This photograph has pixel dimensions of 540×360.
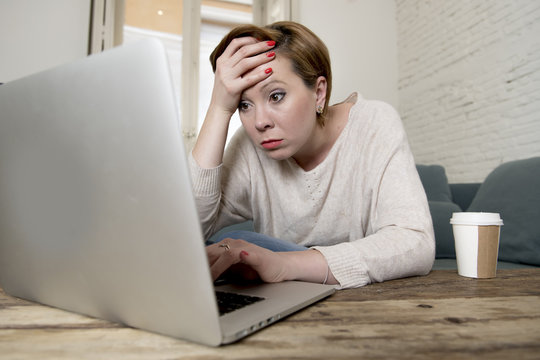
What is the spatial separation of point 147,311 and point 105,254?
7 cm

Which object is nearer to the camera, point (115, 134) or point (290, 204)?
point (115, 134)

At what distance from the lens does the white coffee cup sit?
28.4 inches

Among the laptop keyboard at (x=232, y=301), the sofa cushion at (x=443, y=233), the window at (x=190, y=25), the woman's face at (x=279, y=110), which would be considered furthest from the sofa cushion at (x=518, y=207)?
the window at (x=190, y=25)

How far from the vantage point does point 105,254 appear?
0.34 m

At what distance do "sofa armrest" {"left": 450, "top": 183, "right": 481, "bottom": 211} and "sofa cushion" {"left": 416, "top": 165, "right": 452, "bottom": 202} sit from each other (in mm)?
99

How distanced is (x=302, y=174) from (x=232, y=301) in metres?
0.62

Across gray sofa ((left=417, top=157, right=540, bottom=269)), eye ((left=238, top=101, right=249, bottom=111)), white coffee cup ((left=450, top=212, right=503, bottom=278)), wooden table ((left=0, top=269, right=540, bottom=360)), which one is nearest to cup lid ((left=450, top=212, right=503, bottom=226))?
white coffee cup ((left=450, top=212, right=503, bottom=278))

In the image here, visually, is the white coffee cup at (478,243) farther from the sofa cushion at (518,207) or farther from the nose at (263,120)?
the sofa cushion at (518,207)

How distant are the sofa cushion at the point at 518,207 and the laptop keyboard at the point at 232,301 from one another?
54.7 inches

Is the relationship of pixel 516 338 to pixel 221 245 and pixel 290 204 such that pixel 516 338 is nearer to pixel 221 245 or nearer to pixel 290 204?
pixel 221 245

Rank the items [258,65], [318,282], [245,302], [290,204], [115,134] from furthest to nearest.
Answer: [290,204]
[258,65]
[318,282]
[245,302]
[115,134]

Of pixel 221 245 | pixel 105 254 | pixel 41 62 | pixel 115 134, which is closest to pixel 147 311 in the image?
pixel 105 254

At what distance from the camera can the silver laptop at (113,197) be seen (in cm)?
29

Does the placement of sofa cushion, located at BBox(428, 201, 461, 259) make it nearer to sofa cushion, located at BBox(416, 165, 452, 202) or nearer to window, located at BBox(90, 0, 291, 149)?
sofa cushion, located at BBox(416, 165, 452, 202)
